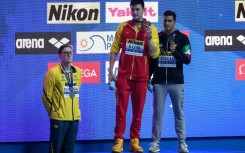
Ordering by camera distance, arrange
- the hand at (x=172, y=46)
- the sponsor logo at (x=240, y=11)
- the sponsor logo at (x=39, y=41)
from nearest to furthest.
A: the hand at (x=172, y=46) → the sponsor logo at (x=39, y=41) → the sponsor logo at (x=240, y=11)

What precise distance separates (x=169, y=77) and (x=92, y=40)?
1395 millimetres

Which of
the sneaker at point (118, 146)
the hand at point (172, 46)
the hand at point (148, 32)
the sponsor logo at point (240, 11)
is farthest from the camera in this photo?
the sponsor logo at point (240, 11)

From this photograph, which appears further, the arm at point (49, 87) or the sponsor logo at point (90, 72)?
the sponsor logo at point (90, 72)

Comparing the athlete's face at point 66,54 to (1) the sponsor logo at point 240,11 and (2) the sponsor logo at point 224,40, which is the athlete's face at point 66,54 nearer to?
(2) the sponsor logo at point 224,40

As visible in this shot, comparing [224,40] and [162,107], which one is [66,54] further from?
[224,40]

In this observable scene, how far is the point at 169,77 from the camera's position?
481 centimetres

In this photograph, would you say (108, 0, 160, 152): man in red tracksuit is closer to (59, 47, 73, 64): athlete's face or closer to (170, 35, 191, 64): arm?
(170, 35, 191, 64): arm

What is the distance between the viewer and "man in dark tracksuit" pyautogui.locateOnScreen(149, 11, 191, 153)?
4.79 metres

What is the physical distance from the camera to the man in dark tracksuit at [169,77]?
4.79m

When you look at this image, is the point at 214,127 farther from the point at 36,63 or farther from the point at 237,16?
the point at 36,63

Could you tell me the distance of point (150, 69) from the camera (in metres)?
4.81

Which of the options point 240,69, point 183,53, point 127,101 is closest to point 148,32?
point 183,53

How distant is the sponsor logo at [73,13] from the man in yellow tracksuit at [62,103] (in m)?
1.29

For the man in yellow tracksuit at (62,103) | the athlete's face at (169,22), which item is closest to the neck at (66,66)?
the man in yellow tracksuit at (62,103)
